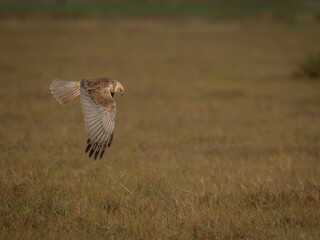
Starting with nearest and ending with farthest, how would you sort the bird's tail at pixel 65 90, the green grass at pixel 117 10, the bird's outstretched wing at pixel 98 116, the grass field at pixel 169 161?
1. the grass field at pixel 169 161
2. the bird's outstretched wing at pixel 98 116
3. the bird's tail at pixel 65 90
4. the green grass at pixel 117 10

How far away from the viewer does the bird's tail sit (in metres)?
5.51

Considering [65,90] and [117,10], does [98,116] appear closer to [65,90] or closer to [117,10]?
[65,90]

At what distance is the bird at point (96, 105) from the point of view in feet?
14.2

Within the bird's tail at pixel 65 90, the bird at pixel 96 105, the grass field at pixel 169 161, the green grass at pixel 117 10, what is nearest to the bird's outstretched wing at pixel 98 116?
the bird at pixel 96 105

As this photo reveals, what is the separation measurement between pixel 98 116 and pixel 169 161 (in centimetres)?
186

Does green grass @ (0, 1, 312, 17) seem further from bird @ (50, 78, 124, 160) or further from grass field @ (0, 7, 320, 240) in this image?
bird @ (50, 78, 124, 160)

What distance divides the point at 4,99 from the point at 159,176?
6381mm

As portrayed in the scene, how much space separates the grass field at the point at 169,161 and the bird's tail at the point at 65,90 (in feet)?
2.77

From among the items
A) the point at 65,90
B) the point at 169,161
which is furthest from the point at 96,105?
the point at 169,161

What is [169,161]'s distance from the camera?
6156mm

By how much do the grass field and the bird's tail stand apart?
84cm

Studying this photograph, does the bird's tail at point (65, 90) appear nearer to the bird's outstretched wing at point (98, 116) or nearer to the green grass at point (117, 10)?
the bird's outstretched wing at point (98, 116)

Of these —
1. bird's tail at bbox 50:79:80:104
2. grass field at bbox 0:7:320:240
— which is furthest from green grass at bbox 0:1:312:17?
bird's tail at bbox 50:79:80:104

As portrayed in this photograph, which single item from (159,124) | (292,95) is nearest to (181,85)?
(292,95)
